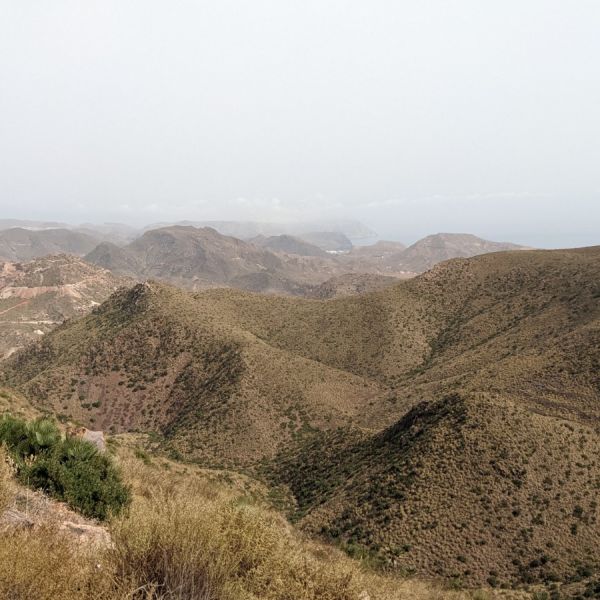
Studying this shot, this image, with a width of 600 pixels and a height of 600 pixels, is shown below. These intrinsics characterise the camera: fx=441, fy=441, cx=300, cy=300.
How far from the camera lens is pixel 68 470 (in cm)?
1255

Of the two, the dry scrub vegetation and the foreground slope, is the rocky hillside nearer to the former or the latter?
the foreground slope

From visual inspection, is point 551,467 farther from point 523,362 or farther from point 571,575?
point 523,362

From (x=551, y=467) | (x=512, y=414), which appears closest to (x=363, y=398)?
(x=512, y=414)

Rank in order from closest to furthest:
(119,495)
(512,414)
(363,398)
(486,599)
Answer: (119,495) → (486,599) → (512,414) → (363,398)

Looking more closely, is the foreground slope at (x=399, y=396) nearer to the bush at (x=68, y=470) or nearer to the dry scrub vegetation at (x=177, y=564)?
the bush at (x=68, y=470)

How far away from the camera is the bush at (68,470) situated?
12250mm

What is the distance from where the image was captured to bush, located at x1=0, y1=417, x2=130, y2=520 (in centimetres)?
1225

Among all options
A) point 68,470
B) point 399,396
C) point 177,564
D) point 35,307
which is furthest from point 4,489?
point 35,307

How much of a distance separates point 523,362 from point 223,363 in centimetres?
4594

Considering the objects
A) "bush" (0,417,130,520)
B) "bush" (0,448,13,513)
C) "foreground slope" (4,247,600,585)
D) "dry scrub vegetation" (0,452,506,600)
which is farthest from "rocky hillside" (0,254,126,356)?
"dry scrub vegetation" (0,452,506,600)

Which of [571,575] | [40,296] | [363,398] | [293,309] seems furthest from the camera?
[40,296]

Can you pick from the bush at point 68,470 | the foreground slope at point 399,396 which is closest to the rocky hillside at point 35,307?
the foreground slope at point 399,396

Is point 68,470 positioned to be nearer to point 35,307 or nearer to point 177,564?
point 177,564

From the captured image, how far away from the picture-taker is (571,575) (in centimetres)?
2706
